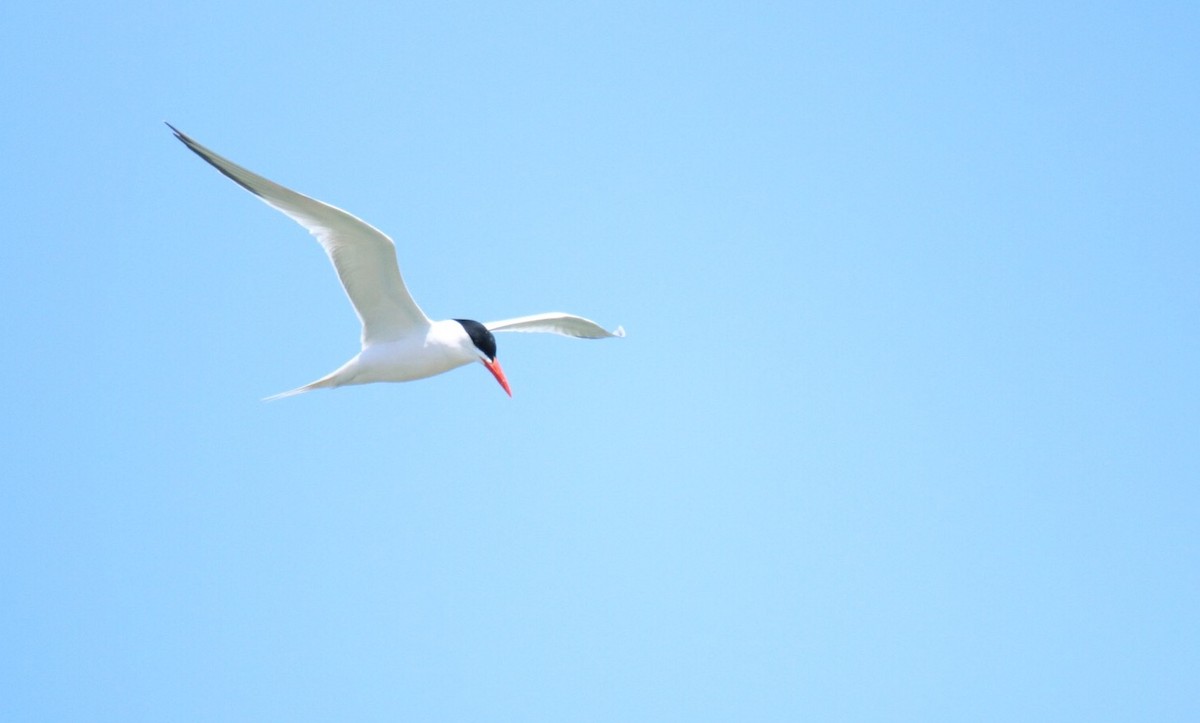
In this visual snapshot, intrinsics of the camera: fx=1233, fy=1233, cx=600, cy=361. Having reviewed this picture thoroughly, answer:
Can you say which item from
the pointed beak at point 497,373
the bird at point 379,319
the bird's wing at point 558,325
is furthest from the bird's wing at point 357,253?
the bird's wing at point 558,325

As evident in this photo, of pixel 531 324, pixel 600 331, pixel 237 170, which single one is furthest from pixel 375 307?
pixel 600 331

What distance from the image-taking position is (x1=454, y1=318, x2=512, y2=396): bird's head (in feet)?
29.7

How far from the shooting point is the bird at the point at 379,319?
7.89m

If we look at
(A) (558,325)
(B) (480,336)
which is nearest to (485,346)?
(B) (480,336)

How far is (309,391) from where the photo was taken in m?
8.70

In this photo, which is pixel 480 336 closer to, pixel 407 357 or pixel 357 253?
pixel 407 357

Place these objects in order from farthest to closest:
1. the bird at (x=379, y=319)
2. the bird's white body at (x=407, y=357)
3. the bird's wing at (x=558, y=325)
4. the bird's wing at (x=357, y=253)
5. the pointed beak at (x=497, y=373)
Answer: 1. the bird's wing at (x=558, y=325)
2. the pointed beak at (x=497, y=373)
3. the bird's white body at (x=407, y=357)
4. the bird at (x=379, y=319)
5. the bird's wing at (x=357, y=253)

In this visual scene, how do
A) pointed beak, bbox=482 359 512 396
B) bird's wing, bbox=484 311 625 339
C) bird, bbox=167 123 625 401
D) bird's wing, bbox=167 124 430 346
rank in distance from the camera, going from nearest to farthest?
1. bird's wing, bbox=167 124 430 346
2. bird, bbox=167 123 625 401
3. pointed beak, bbox=482 359 512 396
4. bird's wing, bbox=484 311 625 339

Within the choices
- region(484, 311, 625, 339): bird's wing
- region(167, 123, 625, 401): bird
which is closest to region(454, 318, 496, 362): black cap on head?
region(167, 123, 625, 401): bird

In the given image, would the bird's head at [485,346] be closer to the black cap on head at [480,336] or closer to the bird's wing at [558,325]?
the black cap on head at [480,336]

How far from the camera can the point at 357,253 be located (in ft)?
26.9

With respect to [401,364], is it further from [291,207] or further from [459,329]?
[291,207]

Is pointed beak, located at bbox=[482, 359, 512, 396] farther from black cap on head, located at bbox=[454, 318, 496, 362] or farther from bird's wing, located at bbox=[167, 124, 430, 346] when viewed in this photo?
bird's wing, located at bbox=[167, 124, 430, 346]

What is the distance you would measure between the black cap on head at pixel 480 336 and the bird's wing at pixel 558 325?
135 cm
